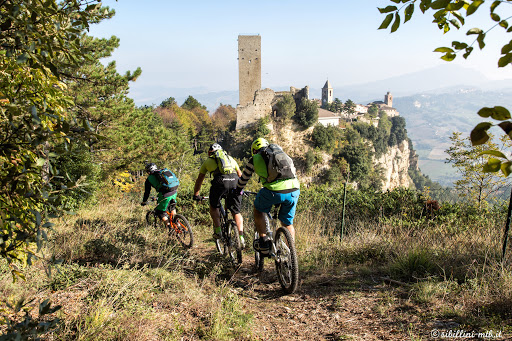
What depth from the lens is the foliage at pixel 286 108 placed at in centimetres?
5144

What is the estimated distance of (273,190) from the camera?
370 centimetres

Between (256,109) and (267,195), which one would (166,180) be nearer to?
(267,195)

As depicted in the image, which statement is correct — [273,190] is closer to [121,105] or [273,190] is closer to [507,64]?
[507,64]

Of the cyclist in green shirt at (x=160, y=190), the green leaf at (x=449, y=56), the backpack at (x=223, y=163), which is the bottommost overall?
the cyclist in green shirt at (x=160, y=190)

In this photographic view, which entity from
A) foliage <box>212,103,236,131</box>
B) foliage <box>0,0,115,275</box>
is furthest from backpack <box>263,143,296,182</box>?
foliage <box>212,103,236,131</box>

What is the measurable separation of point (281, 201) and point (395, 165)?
82.9m

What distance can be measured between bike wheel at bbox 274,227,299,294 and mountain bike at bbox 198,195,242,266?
810 mm

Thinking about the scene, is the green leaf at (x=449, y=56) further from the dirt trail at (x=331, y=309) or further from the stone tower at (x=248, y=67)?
the stone tower at (x=248, y=67)

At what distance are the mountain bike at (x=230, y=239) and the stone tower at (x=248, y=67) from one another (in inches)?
2088

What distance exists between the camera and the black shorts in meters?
4.73

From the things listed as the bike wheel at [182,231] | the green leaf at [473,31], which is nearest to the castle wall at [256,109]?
the bike wheel at [182,231]

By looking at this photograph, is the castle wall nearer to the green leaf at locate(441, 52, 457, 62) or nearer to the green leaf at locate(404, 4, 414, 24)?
the green leaf at locate(404, 4, 414, 24)

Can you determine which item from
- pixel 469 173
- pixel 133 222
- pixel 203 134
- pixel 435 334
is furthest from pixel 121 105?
pixel 203 134

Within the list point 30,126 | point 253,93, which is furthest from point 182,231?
point 253,93
